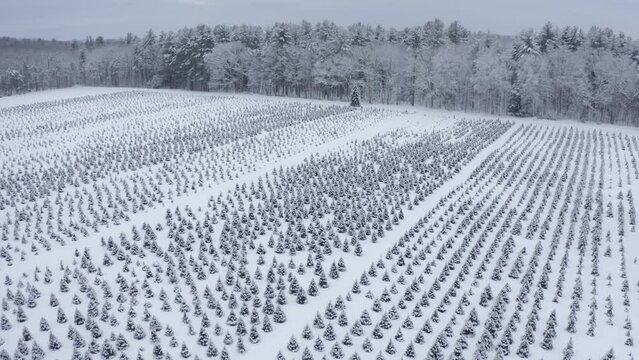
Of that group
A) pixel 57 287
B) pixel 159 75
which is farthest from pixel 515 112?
pixel 159 75

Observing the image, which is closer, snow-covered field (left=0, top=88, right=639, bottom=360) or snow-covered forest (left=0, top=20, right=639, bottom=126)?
snow-covered field (left=0, top=88, right=639, bottom=360)

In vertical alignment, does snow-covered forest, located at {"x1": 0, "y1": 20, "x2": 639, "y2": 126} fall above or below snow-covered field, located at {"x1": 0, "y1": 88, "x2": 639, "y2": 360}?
above

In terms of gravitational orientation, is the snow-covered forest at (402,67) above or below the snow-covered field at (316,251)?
above

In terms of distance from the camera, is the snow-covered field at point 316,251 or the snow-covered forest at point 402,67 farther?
the snow-covered forest at point 402,67
